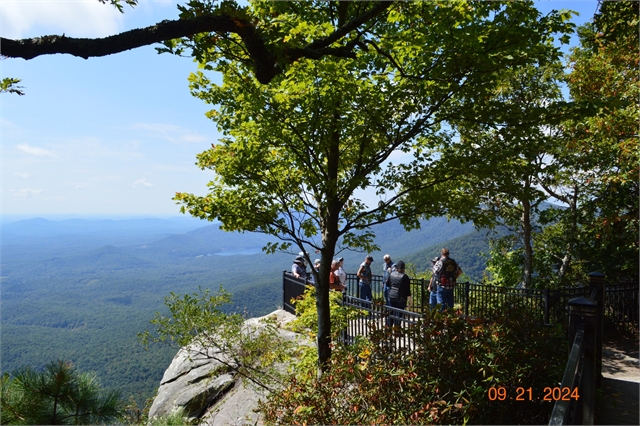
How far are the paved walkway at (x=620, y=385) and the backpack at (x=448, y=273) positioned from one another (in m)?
3.37

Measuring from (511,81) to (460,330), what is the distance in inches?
368

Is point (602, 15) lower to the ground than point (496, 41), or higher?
higher

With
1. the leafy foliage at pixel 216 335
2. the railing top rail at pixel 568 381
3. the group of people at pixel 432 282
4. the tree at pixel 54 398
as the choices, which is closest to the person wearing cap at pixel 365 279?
the group of people at pixel 432 282

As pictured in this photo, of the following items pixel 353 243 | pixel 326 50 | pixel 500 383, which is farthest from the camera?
pixel 353 243

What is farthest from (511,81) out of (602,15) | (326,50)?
(326,50)

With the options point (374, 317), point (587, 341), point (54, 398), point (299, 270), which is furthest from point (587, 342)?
point (299, 270)

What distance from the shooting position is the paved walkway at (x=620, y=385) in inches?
192

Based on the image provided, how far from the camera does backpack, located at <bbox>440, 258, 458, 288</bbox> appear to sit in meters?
10.0

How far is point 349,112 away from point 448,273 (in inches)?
233

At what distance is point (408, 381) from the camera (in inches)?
173

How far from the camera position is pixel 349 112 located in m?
5.76

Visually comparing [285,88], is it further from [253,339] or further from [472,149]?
[253,339]

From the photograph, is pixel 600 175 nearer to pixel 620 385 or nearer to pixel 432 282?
pixel 432 282

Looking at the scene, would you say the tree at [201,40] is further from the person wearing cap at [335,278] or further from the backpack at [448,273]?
the person wearing cap at [335,278]
